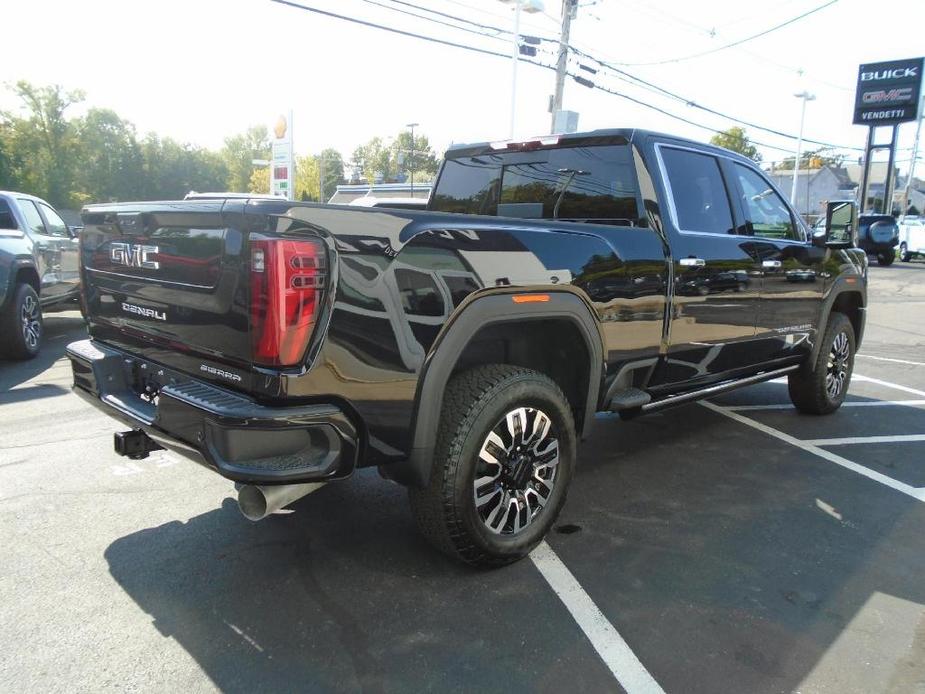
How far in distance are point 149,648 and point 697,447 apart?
3.81m

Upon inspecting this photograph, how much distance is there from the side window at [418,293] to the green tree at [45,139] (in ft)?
270

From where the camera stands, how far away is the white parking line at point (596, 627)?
2.39 meters

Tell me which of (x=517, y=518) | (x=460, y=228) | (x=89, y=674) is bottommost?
(x=89, y=674)

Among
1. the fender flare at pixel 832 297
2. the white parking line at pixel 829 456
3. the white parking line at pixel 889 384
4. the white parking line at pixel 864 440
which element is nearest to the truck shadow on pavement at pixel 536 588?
the white parking line at pixel 829 456

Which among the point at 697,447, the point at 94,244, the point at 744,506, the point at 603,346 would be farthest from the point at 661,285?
the point at 94,244

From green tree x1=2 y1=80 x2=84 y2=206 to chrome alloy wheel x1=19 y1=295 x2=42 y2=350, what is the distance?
248 feet

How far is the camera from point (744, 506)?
392cm

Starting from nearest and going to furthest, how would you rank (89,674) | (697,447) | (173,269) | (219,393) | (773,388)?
(89,674), (219,393), (173,269), (697,447), (773,388)

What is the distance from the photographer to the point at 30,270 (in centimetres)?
768

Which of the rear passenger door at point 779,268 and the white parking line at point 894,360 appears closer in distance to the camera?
the rear passenger door at point 779,268

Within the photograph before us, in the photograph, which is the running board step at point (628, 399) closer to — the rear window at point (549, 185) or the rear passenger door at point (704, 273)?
the rear passenger door at point (704, 273)

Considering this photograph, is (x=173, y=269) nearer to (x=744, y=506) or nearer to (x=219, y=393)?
(x=219, y=393)

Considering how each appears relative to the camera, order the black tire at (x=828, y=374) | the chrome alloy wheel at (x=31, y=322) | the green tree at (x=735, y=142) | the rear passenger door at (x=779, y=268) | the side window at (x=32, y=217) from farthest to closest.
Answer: the green tree at (x=735, y=142)
the side window at (x=32, y=217)
the chrome alloy wheel at (x=31, y=322)
the black tire at (x=828, y=374)
the rear passenger door at (x=779, y=268)

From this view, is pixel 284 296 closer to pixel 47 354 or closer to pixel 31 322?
pixel 31 322
